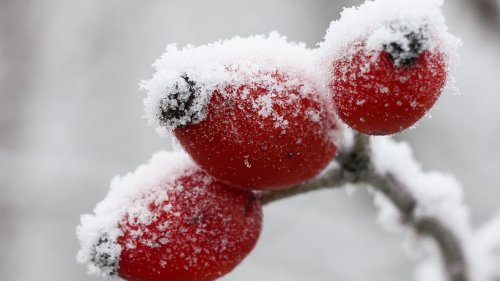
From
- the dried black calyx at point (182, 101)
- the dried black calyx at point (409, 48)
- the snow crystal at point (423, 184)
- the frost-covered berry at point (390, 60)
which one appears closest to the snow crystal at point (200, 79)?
the dried black calyx at point (182, 101)

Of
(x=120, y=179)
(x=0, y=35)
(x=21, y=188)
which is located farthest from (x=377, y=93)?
(x=21, y=188)

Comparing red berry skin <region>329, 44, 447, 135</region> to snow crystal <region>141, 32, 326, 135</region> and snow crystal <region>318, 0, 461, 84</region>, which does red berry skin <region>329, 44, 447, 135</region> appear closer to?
snow crystal <region>318, 0, 461, 84</region>

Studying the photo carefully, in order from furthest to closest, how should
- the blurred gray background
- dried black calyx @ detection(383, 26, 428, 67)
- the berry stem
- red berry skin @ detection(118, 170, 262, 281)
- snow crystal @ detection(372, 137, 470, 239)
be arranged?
the blurred gray background, snow crystal @ detection(372, 137, 470, 239), the berry stem, red berry skin @ detection(118, 170, 262, 281), dried black calyx @ detection(383, 26, 428, 67)

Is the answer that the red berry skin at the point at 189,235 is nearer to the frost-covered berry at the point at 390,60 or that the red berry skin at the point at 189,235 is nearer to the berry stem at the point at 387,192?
the berry stem at the point at 387,192

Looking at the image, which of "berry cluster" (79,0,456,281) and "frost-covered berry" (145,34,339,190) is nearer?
"berry cluster" (79,0,456,281)

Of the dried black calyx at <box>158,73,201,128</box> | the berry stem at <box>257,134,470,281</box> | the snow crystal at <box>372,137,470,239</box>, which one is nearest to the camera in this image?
the dried black calyx at <box>158,73,201,128</box>

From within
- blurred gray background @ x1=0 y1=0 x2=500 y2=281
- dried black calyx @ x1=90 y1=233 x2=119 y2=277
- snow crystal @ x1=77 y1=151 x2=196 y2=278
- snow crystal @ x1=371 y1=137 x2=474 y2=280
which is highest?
blurred gray background @ x1=0 y1=0 x2=500 y2=281

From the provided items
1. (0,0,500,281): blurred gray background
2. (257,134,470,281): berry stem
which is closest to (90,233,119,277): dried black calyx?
(257,134,470,281): berry stem

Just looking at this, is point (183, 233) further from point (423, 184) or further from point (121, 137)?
point (121, 137)
